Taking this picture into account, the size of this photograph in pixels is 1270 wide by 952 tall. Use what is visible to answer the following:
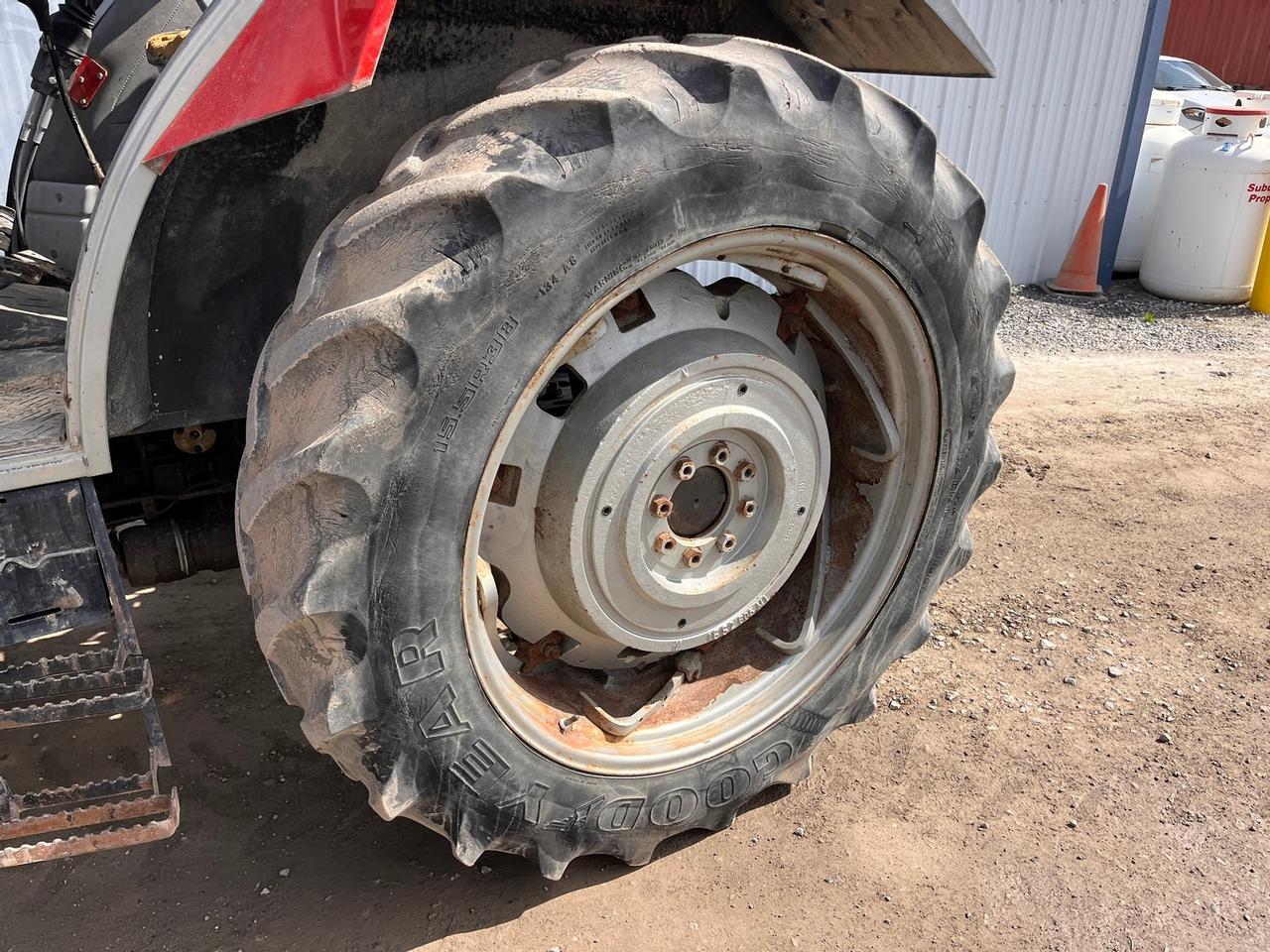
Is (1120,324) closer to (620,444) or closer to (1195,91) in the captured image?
(1195,91)

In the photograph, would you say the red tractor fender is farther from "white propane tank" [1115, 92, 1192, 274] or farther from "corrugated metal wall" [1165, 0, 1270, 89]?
"corrugated metal wall" [1165, 0, 1270, 89]

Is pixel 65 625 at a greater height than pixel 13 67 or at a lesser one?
lesser

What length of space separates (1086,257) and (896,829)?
279 inches

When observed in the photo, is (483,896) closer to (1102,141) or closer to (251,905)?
(251,905)

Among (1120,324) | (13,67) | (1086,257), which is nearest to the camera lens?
(13,67)

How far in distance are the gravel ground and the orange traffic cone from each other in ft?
0.41

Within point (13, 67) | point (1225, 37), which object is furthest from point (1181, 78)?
point (13, 67)

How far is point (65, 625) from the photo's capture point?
179cm

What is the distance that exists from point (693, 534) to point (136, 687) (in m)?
1.11

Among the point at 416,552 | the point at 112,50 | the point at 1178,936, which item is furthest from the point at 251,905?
the point at 112,50

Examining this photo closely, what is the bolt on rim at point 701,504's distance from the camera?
1.92 m

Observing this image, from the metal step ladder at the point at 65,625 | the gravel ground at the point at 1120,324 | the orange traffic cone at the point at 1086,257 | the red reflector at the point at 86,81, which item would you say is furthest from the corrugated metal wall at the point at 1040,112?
the metal step ladder at the point at 65,625

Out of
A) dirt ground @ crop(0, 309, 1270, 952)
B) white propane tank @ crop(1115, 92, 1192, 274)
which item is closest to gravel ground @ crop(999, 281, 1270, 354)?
white propane tank @ crop(1115, 92, 1192, 274)

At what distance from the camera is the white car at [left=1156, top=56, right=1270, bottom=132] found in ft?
29.1
